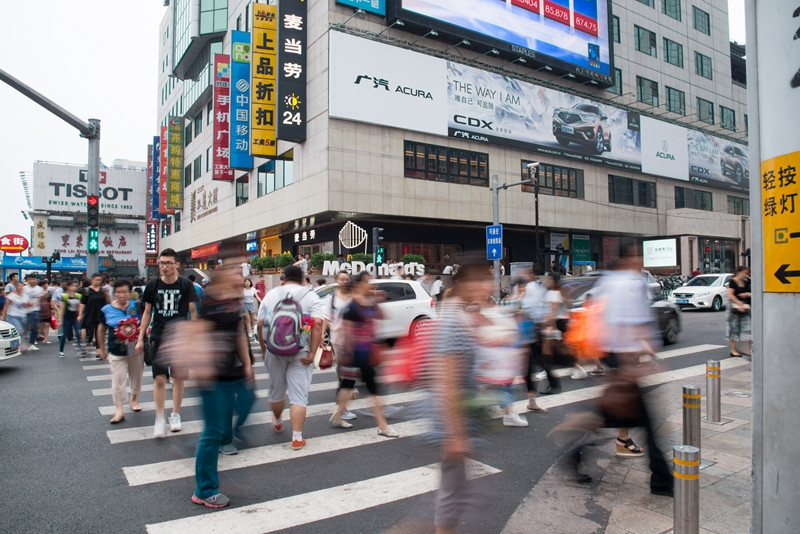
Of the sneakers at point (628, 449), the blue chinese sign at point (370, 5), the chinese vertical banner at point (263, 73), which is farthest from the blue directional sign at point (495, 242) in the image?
the sneakers at point (628, 449)

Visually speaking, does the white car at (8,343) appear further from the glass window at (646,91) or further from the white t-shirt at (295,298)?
the glass window at (646,91)

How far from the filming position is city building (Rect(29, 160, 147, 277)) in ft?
228

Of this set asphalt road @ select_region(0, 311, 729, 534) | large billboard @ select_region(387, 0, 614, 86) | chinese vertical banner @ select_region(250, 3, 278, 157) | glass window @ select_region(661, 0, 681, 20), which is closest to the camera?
asphalt road @ select_region(0, 311, 729, 534)

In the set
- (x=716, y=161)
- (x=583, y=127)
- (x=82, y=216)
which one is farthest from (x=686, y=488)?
(x=82, y=216)

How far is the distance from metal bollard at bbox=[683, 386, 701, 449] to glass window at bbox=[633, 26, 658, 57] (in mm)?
43048

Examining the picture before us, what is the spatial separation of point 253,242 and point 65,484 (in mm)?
34783

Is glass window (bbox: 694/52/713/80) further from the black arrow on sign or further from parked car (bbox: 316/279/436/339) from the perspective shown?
the black arrow on sign

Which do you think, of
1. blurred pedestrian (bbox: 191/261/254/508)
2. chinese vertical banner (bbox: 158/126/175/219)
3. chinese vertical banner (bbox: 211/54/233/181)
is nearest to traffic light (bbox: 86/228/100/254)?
blurred pedestrian (bbox: 191/261/254/508)

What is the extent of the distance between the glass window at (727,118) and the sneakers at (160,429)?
52286 millimetres

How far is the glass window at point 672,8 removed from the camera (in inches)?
1662

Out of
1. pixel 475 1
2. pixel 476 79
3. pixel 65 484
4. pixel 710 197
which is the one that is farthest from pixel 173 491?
pixel 710 197

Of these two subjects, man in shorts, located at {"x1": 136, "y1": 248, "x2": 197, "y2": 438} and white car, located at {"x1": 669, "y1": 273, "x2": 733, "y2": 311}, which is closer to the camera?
man in shorts, located at {"x1": 136, "y1": 248, "x2": 197, "y2": 438}

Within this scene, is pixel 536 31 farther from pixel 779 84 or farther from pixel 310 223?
pixel 779 84

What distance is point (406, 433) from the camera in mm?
5980
